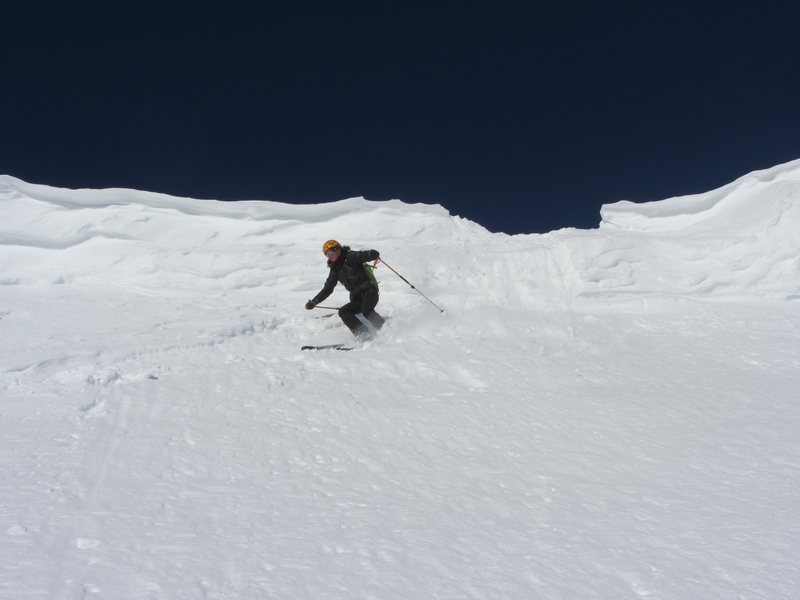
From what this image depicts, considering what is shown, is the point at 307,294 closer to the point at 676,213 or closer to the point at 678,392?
the point at 678,392

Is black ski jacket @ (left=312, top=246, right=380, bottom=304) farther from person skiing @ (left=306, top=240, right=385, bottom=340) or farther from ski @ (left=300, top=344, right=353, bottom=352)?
ski @ (left=300, top=344, right=353, bottom=352)

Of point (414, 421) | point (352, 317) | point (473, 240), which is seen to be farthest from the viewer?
point (473, 240)

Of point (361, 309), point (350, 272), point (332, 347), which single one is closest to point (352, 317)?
point (361, 309)

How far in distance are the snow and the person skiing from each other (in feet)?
1.13

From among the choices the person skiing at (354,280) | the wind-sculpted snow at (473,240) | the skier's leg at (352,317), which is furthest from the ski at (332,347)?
the wind-sculpted snow at (473,240)

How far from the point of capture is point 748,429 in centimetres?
462

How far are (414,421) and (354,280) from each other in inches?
140

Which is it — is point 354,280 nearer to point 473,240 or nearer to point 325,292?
point 325,292

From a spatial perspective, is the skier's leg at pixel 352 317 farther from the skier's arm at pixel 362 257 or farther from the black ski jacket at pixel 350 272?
the skier's arm at pixel 362 257

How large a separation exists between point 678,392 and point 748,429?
1029 mm

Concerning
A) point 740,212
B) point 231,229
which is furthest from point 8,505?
point 740,212

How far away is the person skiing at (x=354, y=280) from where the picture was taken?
25.5ft

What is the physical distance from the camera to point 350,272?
26.0 ft

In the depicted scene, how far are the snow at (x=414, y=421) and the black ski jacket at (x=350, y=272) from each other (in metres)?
0.67
